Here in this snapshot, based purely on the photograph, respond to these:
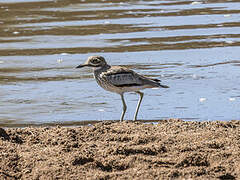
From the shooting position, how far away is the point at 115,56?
36.9 ft

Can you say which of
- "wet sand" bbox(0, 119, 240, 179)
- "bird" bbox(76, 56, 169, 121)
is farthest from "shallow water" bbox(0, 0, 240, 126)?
"wet sand" bbox(0, 119, 240, 179)

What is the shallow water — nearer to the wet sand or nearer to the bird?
the bird

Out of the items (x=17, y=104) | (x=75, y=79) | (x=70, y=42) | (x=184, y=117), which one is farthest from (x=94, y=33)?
(x=184, y=117)

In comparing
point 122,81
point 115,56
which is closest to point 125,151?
point 122,81

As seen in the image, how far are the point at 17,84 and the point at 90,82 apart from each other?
3.71 ft

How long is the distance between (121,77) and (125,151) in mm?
1651

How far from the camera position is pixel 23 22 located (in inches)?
590

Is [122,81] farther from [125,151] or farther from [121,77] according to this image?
[125,151]

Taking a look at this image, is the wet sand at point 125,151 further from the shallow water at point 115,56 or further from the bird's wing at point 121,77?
the shallow water at point 115,56

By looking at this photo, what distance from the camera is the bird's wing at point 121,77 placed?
23.9ft

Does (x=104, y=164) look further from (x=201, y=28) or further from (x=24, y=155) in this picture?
(x=201, y=28)

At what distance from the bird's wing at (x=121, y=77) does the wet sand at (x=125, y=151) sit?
586 millimetres

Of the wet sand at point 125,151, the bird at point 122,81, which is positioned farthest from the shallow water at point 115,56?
the wet sand at point 125,151

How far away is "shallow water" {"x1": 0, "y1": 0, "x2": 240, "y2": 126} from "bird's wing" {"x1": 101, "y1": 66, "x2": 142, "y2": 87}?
0.57m
